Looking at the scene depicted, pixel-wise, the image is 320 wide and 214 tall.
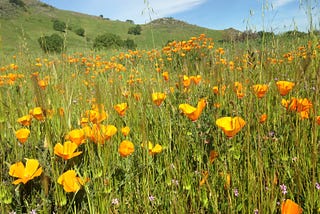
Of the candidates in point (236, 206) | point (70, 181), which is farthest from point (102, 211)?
point (236, 206)

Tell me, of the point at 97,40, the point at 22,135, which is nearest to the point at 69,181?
the point at 22,135

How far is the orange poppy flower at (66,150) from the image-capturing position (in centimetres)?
117

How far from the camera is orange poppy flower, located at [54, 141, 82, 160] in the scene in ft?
3.85

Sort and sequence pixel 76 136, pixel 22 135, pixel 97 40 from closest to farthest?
pixel 76 136
pixel 22 135
pixel 97 40

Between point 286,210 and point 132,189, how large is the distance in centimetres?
82

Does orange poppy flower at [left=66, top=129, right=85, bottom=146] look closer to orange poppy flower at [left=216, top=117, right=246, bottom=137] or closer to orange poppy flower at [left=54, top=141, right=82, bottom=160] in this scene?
orange poppy flower at [left=54, top=141, right=82, bottom=160]

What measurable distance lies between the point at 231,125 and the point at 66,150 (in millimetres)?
748

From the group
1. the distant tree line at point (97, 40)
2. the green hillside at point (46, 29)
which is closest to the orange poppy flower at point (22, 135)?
the distant tree line at point (97, 40)

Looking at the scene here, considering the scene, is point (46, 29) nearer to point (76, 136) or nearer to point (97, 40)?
point (97, 40)

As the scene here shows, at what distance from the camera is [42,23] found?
114ft

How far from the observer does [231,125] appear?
47.8 inches

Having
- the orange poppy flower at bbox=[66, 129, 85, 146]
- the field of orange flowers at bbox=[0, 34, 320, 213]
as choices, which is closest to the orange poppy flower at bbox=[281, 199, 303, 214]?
the field of orange flowers at bbox=[0, 34, 320, 213]

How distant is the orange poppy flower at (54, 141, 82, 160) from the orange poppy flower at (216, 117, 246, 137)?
25.3 inches

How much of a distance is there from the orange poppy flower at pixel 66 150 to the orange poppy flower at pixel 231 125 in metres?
0.64
